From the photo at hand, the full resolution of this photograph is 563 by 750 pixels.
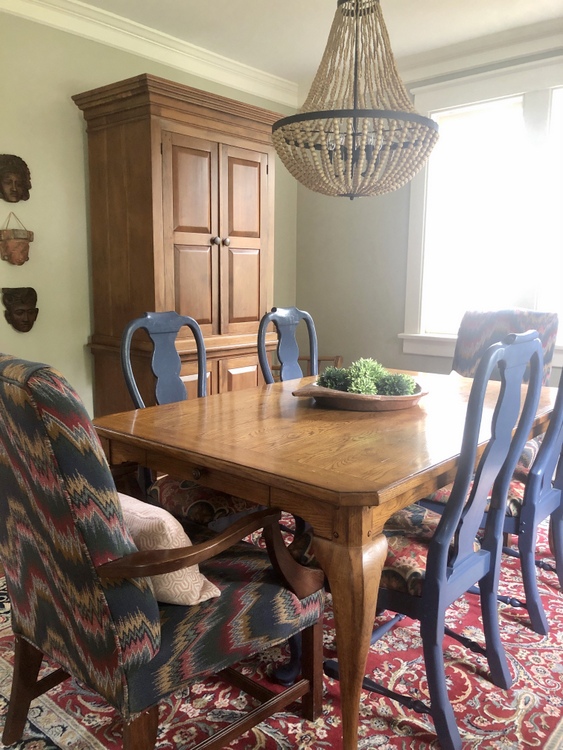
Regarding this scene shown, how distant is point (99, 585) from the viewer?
1095 millimetres

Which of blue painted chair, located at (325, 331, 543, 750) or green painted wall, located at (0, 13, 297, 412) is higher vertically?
green painted wall, located at (0, 13, 297, 412)

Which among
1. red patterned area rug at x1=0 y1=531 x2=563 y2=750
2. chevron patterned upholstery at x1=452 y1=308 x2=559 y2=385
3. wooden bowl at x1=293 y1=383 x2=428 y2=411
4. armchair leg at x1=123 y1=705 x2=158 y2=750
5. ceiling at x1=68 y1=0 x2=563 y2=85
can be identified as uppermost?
ceiling at x1=68 y1=0 x2=563 y2=85

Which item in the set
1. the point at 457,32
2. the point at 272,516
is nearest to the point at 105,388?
the point at 272,516

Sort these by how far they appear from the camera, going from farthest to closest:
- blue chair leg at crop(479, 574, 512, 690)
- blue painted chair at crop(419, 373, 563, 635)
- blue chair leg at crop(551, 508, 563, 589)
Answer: blue chair leg at crop(551, 508, 563, 589)
blue painted chair at crop(419, 373, 563, 635)
blue chair leg at crop(479, 574, 512, 690)

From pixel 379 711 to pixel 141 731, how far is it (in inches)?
29.0

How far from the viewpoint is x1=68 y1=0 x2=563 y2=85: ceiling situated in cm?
319

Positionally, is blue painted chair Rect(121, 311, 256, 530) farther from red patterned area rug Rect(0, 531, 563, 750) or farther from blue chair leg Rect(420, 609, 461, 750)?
blue chair leg Rect(420, 609, 461, 750)

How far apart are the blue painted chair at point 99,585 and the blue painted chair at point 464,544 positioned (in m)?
0.25

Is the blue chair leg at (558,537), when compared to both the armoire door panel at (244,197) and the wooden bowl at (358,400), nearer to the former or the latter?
the wooden bowl at (358,400)

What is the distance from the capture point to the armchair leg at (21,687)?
1465mm

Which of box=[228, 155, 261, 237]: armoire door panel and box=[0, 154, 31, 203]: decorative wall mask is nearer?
box=[0, 154, 31, 203]: decorative wall mask

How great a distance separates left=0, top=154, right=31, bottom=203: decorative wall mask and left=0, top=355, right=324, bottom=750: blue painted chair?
87.9 inches

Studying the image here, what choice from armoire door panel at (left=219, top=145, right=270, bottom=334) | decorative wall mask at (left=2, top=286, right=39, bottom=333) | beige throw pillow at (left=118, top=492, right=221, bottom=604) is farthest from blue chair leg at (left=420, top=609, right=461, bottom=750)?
decorative wall mask at (left=2, top=286, right=39, bottom=333)

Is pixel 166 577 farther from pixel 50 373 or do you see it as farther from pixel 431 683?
pixel 431 683
